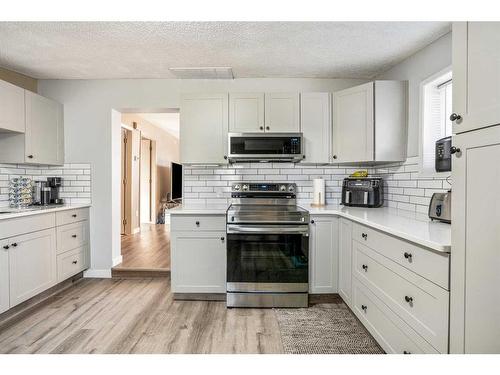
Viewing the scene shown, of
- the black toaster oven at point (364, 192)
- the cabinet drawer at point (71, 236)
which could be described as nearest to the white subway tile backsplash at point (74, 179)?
the cabinet drawer at point (71, 236)

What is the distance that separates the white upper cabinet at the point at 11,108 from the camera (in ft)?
8.25

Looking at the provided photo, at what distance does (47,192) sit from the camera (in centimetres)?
310

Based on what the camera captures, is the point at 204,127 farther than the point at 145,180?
No

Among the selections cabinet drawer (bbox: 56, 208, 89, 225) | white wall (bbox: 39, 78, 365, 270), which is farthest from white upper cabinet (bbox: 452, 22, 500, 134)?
cabinet drawer (bbox: 56, 208, 89, 225)

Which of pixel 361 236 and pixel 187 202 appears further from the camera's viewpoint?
pixel 187 202

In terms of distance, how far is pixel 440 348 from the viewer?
1.24 meters

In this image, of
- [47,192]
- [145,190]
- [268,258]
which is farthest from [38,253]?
[145,190]

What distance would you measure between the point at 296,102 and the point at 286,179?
32.9 inches

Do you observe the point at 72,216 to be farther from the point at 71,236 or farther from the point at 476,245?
the point at 476,245

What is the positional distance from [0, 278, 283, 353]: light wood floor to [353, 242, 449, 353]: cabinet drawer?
→ 2.58ft

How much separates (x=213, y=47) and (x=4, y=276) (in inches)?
97.4

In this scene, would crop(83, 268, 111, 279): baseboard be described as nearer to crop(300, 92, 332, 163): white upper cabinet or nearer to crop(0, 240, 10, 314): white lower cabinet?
crop(0, 240, 10, 314): white lower cabinet

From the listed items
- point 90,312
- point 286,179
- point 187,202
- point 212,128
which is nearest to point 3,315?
point 90,312
